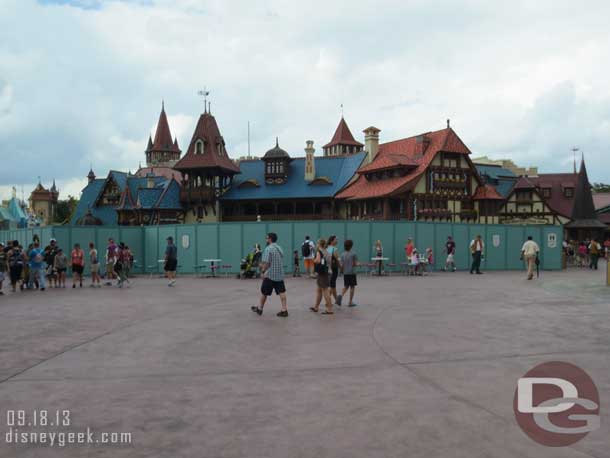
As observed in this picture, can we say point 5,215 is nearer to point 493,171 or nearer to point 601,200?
point 493,171

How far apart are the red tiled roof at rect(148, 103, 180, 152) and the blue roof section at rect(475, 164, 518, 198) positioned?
74.0 metres

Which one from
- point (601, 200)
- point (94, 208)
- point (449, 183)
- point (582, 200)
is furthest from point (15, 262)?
point (601, 200)

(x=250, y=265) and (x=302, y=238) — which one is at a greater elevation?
(x=302, y=238)

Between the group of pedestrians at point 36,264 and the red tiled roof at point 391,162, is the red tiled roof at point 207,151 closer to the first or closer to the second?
the red tiled roof at point 391,162

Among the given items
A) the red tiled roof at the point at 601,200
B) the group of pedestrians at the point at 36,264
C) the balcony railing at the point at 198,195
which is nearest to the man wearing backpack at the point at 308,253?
the group of pedestrians at the point at 36,264

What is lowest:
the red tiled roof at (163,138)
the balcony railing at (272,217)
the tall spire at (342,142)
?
the balcony railing at (272,217)

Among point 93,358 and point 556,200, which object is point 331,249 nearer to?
point 93,358

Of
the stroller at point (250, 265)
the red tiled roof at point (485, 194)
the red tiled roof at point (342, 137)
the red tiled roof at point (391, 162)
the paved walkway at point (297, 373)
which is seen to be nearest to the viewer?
the paved walkway at point (297, 373)

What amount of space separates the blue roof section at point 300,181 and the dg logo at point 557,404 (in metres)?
43.2

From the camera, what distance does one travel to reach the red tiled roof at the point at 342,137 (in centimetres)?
8762

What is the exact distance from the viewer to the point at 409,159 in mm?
44312

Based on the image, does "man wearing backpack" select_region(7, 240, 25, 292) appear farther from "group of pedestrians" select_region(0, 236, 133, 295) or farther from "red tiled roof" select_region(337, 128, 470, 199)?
"red tiled roof" select_region(337, 128, 470, 199)

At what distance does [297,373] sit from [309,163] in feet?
151

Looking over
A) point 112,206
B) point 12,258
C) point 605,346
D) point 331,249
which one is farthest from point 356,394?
point 112,206
